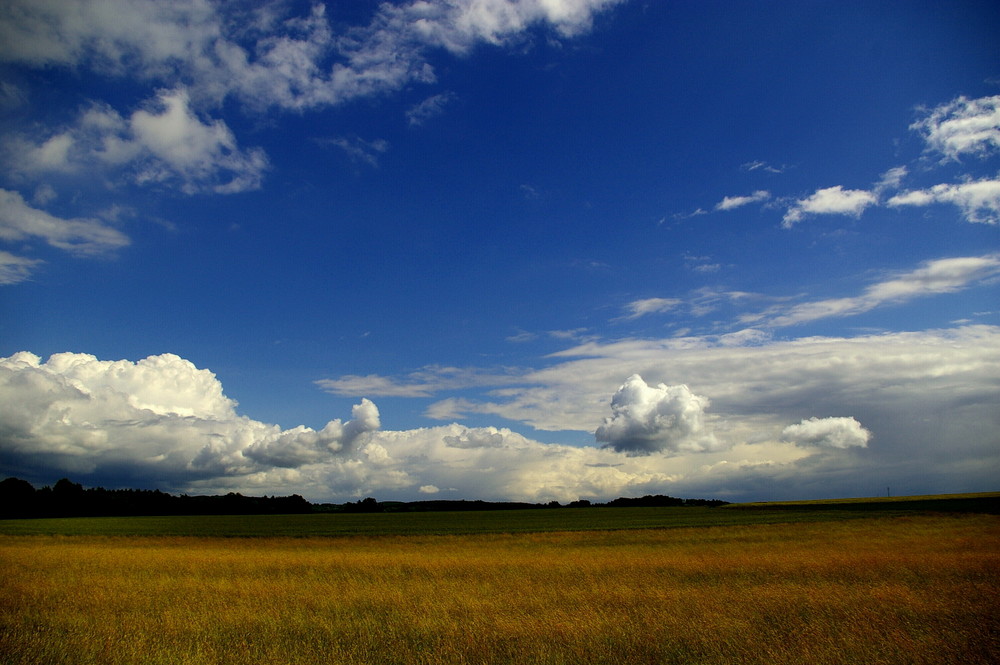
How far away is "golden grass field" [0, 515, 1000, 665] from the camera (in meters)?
9.54

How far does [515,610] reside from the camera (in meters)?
12.6

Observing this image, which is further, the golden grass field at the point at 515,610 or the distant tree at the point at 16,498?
the distant tree at the point at 16,498

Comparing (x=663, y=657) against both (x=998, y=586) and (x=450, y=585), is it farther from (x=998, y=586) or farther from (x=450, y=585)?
(x=998, y=586)

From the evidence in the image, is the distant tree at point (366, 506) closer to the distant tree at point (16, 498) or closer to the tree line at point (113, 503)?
the tree line at point (113, 503)

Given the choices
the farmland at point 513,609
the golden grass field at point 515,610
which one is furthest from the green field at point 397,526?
the golden grass field at point 515,610

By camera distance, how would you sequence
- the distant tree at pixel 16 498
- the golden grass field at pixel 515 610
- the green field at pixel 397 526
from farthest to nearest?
the distant tree at pixel 16 498 → the green field at pixel 397 526 → the golden grass field at pixel 515 610

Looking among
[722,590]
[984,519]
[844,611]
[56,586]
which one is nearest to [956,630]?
[844,611]

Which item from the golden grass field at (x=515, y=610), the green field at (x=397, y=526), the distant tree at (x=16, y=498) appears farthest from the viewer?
the distant tree at (x=16, y=498)

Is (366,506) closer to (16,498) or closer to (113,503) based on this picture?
(113,503)

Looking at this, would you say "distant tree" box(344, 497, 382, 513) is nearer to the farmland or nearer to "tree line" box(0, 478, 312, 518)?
"tree line" box(0, 478, 312, 518)

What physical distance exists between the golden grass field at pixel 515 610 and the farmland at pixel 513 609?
2.0 inches

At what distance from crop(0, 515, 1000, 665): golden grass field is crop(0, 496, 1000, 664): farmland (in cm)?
5

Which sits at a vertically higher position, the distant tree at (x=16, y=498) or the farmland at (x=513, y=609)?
the farmland at (x=513, y=609)

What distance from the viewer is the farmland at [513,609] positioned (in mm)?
9562
